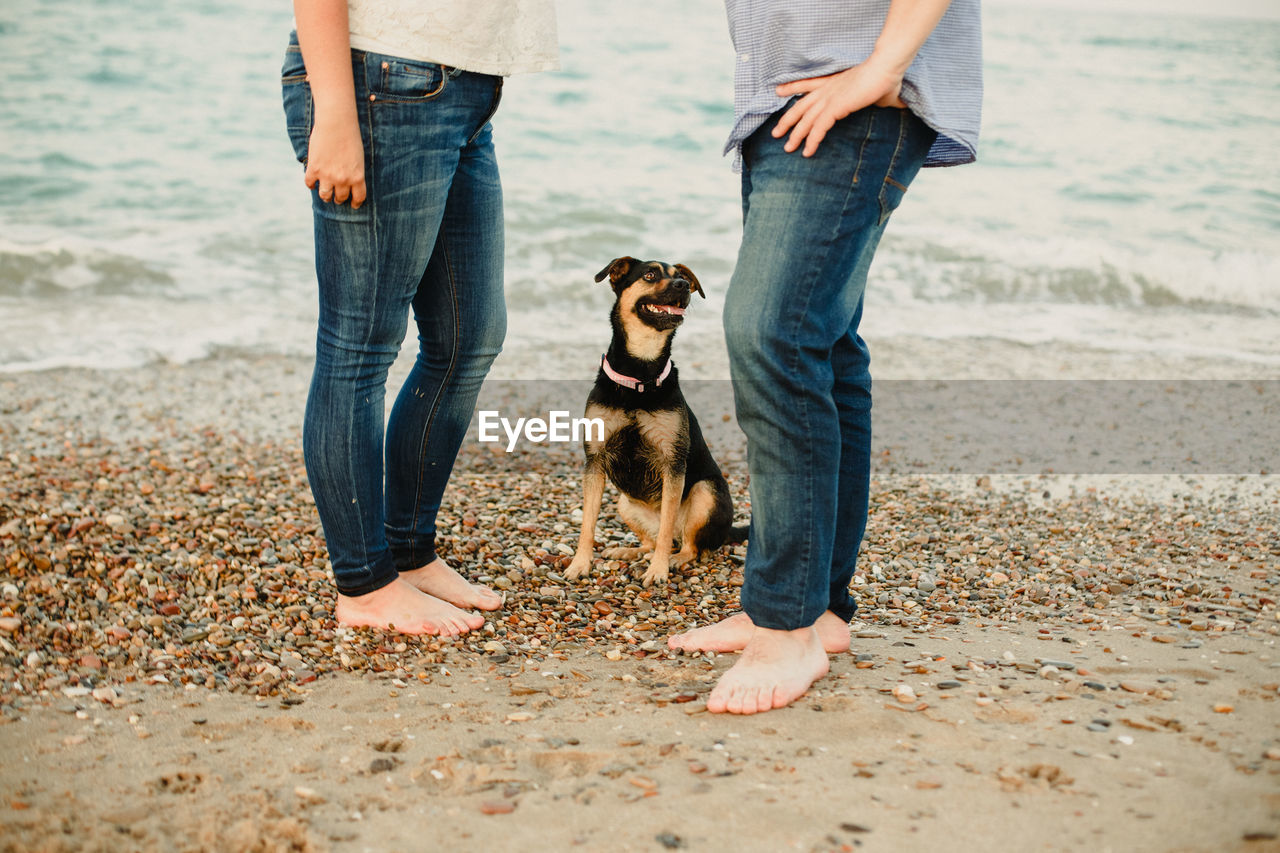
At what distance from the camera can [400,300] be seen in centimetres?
268

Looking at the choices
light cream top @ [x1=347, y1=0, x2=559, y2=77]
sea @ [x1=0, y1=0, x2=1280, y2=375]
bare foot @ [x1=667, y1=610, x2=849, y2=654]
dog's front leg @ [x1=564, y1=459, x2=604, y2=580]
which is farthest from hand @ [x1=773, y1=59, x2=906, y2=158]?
sea @ [x1=0, y1=0, x2=1280, y2=375]

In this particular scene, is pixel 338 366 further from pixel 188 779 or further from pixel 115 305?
pixel 115 305

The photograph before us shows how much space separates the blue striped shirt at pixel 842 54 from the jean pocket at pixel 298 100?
1.05m

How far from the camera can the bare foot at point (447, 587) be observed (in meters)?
3.30

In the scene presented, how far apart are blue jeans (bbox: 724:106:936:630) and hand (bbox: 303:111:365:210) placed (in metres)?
0.94

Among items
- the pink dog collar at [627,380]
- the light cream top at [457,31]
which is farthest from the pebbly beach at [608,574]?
the light cream top at [457,31]

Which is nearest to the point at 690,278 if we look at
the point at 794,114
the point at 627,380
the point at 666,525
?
the point at 627,380

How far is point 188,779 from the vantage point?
6.98ft

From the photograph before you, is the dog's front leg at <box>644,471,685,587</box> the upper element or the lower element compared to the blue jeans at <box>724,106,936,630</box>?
lower

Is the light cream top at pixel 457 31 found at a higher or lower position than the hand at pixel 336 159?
higher

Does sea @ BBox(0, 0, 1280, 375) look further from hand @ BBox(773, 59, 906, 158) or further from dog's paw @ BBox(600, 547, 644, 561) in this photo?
hand @ BBox(773, 59, 906, 158)

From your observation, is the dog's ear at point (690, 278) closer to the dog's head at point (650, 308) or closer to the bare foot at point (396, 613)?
the dog's head at point (650, 308)

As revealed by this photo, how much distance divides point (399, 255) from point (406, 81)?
43cm
